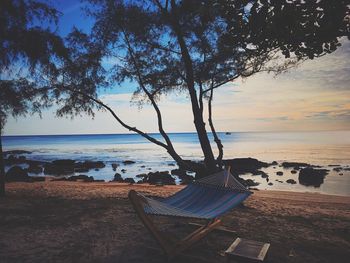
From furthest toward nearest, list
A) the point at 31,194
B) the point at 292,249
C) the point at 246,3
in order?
the point at 31,194 < the point at 292,249 < the point at 246,3

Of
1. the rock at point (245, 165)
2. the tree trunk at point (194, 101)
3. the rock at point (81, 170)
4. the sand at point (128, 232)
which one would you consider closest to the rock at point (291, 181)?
the rock at point (245, 165)

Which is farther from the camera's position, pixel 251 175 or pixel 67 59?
pixel 251 175

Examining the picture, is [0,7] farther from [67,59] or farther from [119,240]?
[119,240]

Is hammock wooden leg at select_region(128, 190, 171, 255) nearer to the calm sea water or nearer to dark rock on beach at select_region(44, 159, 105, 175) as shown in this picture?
the calm sea water

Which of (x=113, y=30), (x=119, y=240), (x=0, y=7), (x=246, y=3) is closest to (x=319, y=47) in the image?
(x=246, y=3)

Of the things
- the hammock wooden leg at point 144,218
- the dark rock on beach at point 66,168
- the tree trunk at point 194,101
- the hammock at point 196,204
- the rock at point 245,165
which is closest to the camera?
the hammock wooden leg at point 144,218

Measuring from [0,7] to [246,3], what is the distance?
27.3ft

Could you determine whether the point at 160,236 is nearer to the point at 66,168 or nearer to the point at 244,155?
the point at 66,168

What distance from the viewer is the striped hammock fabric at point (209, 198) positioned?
238 inches

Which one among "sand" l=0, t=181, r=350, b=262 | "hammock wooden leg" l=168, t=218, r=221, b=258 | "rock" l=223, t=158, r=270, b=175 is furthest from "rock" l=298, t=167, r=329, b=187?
"hammock wooden leg" l=168, t=218, r=221, b=258

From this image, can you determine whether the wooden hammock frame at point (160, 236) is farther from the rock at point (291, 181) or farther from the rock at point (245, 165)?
the rock at point (245, 165)

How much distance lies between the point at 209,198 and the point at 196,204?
0.40m

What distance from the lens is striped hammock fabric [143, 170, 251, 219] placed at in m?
6.05

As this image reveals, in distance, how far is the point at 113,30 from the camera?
11.9 m
